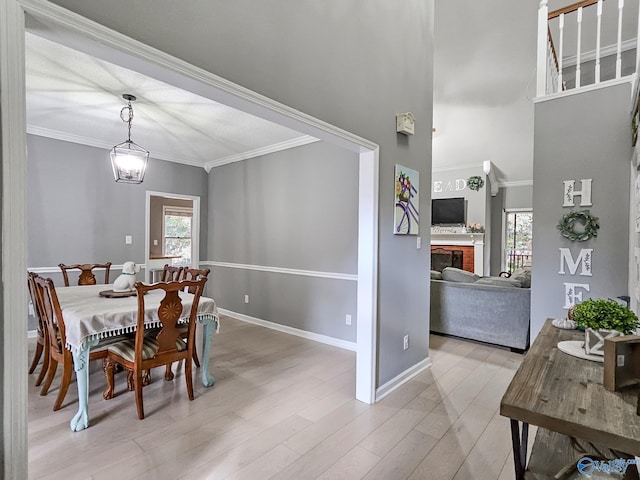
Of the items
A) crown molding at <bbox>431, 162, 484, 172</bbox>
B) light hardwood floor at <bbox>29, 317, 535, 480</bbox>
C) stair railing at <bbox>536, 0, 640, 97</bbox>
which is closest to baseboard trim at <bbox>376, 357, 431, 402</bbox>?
light hardwood floor at <bbox>29, 317, 535, 480</bbox>

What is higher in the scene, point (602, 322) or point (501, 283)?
point (602, 322)

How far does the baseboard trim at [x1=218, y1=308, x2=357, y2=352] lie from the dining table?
159 cm

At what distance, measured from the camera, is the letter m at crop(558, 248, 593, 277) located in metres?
2.98

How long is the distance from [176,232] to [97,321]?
6917 millimetres

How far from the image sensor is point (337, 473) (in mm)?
1830

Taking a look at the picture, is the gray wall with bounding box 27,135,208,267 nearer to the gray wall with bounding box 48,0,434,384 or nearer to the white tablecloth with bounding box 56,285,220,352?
the white tablecloth with bounding box 56,285,220,352

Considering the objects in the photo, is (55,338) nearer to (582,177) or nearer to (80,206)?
(80,206)

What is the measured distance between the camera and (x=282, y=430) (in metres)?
2.23

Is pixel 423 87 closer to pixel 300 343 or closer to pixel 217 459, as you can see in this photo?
pixel 300 343

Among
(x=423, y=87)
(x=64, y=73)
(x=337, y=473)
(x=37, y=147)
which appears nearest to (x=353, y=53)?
(x=423, y=87)

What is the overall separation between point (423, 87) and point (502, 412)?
302 centimetres

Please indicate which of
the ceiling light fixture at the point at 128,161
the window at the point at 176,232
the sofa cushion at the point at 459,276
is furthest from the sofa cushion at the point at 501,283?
the window at the point at 176,232

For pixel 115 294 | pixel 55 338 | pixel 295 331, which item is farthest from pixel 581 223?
pixel 55 338
